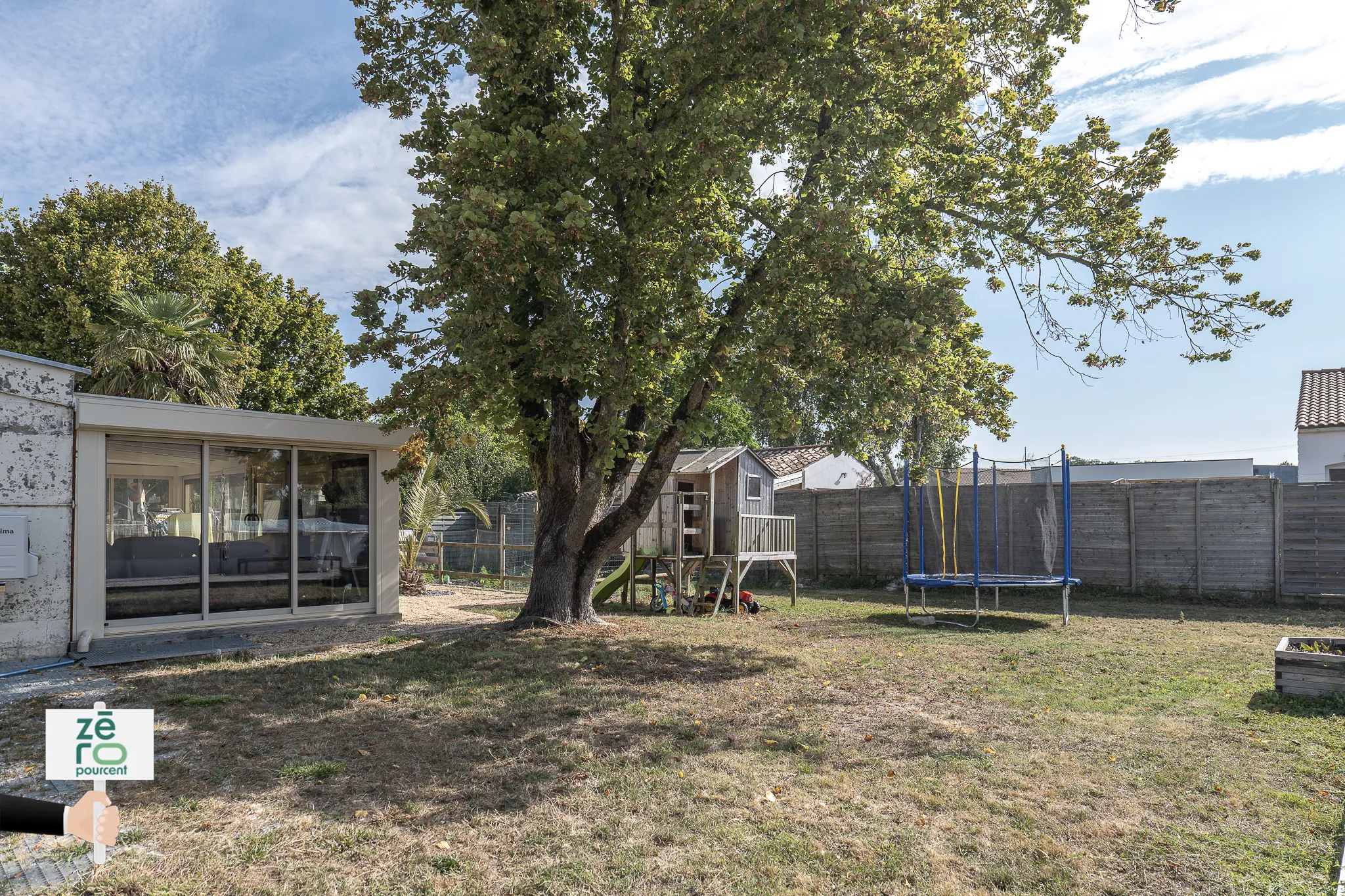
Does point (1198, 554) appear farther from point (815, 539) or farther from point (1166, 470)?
point (1166, 470)

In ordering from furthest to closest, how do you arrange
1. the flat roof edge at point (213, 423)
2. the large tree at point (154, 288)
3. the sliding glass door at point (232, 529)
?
the large tree at point (154, 288) → the sliding glass door at point (232, 529) → the flat roof edge at point (213, 423)

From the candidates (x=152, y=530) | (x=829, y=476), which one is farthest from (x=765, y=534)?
A: (x=829, y=476)

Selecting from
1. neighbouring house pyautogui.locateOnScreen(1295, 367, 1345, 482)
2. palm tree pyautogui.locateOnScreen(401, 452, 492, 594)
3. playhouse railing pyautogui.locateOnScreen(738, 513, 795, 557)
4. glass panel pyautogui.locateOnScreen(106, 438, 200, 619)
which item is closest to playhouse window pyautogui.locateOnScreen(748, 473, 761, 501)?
playhouse railing pyautogui.locateOnScreen(738, 513, 795, 557)

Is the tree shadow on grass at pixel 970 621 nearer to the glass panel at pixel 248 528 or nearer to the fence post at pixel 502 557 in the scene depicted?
the fence post at pixel 502 557

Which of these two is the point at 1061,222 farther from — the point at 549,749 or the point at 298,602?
the point at 298,602

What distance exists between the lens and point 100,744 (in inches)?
90.3

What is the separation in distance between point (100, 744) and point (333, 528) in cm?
942

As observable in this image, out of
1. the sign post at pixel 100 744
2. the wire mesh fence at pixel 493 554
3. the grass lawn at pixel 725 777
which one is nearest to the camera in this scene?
the sign post at pixel 100 744

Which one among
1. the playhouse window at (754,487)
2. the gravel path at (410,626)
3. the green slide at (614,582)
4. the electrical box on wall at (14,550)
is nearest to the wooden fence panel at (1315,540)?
the playhouse window at (754,487)

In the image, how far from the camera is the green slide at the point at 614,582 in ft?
46.1

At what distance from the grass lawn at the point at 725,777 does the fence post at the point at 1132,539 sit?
668 cm

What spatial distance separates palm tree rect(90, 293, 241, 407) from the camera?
13.4 metres

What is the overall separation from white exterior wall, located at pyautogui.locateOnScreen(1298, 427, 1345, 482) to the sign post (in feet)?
87.6

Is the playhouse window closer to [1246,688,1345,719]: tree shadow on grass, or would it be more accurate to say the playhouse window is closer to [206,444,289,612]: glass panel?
[206,444,289,612]: glass panel
